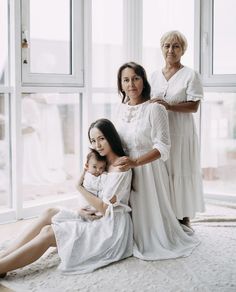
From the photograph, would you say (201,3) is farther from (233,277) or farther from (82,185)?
(233,277)

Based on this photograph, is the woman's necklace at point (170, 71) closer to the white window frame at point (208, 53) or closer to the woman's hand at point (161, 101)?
the woman's hand at point (161, 101)

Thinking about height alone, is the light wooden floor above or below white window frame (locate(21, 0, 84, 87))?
below

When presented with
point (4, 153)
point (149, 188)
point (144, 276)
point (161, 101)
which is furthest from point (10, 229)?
point (161, 101)

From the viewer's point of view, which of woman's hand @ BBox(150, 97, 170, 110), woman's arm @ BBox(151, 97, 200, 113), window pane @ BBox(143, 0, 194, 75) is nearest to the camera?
woman's hand @ BBox(150, 97, 170, 110)

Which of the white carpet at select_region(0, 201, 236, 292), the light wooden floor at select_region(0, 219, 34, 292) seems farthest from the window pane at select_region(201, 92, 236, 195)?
the light wooden floor at select_region(0, 219, 34, 292)

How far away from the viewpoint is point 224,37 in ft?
13.8

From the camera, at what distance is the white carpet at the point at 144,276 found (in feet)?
7.73

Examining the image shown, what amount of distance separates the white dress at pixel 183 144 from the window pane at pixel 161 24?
Answer: 117 centimetres

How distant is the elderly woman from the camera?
315 cm

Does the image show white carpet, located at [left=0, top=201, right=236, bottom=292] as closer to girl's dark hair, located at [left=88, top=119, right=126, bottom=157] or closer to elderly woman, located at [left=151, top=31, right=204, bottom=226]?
elderly woman, located at [left=151, top=31, right=204, bottom=226]

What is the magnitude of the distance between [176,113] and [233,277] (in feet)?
3.71

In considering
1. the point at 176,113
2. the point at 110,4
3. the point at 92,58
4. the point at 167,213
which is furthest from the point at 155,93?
the point at 110,4

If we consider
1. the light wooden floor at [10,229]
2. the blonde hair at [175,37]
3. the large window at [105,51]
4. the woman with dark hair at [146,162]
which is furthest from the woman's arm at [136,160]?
the large window at [105,51]

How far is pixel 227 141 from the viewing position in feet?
14.3
